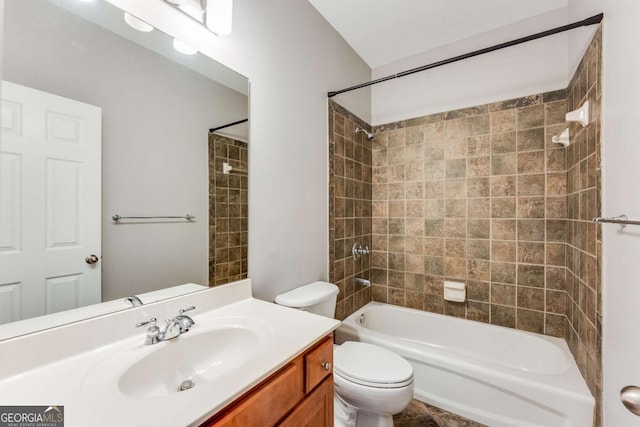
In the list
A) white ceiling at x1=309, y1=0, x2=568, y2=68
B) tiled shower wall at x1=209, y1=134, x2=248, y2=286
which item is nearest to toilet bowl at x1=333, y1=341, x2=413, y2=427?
tiled shower wall at x1=209, y1=134, x2=248, y2=286

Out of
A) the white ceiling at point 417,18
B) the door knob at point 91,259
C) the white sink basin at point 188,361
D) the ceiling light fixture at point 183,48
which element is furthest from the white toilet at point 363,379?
the white ceiling at point 417,18

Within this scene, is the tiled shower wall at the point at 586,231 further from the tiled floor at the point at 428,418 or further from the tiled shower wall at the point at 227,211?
the tiled shower wall at the point at 227,211

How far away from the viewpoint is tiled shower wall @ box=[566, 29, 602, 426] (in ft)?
3.97

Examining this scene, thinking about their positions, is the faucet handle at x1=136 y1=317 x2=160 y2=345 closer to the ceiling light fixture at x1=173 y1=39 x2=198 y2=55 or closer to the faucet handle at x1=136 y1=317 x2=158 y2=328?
the faucet handle at x1=136 y1=317 x2=158 y2=328

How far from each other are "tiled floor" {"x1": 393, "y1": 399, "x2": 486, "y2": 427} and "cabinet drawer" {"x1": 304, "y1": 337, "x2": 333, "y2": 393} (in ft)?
3.39

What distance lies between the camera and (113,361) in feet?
2.48

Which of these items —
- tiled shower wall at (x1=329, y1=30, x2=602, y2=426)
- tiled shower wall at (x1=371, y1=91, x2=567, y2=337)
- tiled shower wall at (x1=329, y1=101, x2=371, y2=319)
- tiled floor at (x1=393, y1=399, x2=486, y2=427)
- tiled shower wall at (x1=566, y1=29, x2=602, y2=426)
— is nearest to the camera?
tiled shower wall at (x1=566, y1=29, x2=602, y2=426)

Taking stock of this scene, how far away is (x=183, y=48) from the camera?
3.58 ft

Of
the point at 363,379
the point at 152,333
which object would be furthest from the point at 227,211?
the point at 363,379

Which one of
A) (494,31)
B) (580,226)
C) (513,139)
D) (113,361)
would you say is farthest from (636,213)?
(494,31)

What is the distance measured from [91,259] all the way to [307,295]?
0.99 m

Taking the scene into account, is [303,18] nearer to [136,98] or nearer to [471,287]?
[136,98]

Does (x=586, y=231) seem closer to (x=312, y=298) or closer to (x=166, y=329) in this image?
(x=312, y=298)

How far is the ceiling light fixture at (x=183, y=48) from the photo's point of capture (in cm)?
107
